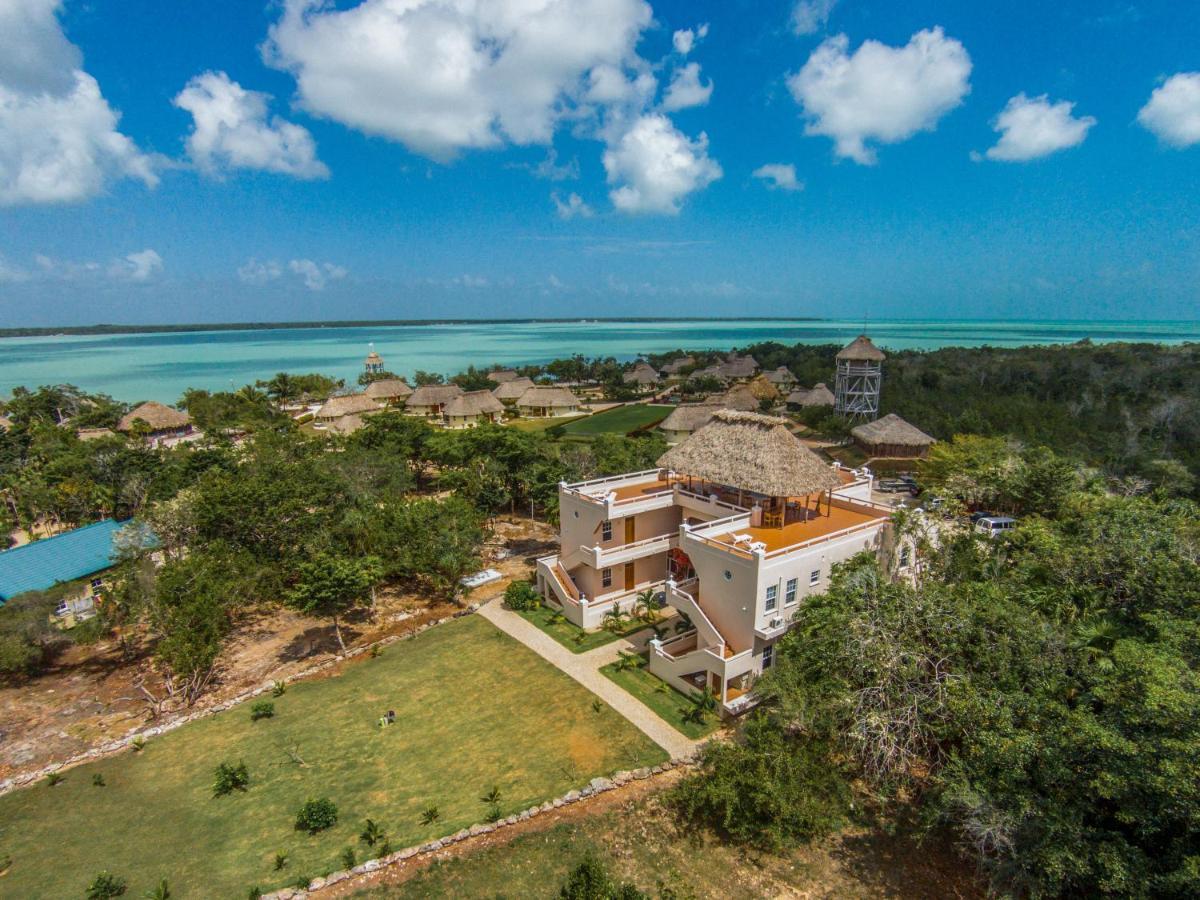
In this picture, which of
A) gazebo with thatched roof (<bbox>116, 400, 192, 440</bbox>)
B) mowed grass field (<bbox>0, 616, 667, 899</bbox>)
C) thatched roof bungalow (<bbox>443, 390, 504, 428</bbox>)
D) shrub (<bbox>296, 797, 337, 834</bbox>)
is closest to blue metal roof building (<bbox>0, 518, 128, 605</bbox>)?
mowed grass field (<bbox>0, 616, 667, 899</bbox>)

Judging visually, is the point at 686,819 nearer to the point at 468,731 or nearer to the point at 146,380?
the point at 468,731

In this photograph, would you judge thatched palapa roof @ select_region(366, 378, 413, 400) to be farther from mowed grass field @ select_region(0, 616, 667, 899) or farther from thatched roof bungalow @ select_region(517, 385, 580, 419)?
mowed grass field @ select_region(0, 616, 667, 899)

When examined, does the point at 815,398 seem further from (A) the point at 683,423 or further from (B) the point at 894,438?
(B) the point at 894,438

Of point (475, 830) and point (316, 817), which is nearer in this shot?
point (475, 830)

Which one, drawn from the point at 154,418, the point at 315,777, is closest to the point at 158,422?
the point at 154,418

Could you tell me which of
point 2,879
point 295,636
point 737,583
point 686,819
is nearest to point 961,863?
point 686,819

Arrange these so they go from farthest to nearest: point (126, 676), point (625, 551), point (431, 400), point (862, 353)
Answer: point (431, 400) → point (862, 353) → point (625, 551) → point (126, 676)
